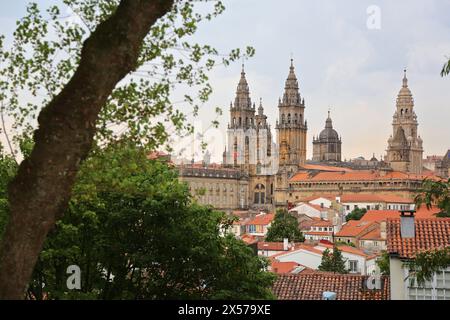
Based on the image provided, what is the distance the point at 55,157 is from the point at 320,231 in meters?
65.4

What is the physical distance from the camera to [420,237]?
50.1 feet

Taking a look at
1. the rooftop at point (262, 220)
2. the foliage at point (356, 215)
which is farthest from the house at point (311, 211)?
the foliage at point (356, 215)

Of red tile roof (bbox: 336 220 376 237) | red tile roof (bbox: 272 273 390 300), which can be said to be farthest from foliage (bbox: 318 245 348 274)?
red tile roof (bbox: 336 220 376 237)

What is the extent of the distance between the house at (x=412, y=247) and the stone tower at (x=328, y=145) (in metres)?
126

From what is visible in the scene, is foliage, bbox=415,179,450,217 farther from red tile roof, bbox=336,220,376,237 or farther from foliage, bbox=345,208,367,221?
foliage, bbox=345,208,367,221

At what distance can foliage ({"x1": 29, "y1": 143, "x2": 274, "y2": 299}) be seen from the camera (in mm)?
12258

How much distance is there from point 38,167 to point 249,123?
114 meters

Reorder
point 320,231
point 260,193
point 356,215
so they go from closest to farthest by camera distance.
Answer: point 320,231 → point 356,215 → point 260,193

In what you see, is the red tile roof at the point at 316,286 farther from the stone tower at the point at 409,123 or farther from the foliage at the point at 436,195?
the stone tower at the point at 409,123

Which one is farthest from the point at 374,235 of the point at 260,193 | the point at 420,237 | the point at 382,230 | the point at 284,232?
the point at 260,193

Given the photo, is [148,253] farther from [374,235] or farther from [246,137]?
[246,137]
